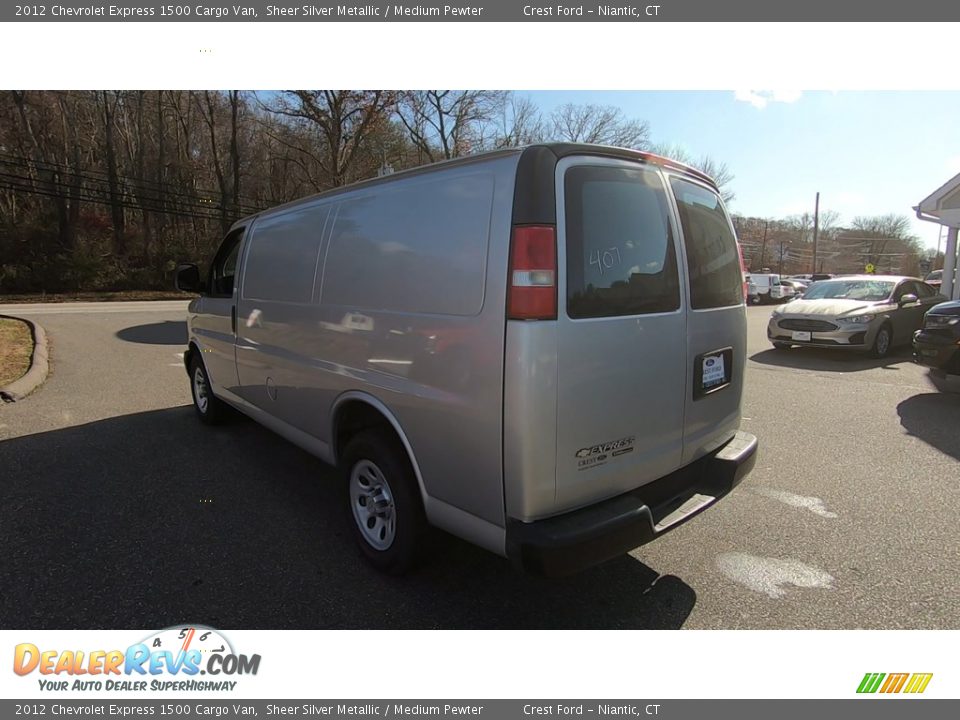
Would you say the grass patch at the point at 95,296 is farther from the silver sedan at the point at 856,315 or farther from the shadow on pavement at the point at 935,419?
the shadow on pavement at the point at 935,419

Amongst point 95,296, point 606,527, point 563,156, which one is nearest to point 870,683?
point 606,527

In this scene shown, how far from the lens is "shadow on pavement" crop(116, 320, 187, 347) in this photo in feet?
39.2

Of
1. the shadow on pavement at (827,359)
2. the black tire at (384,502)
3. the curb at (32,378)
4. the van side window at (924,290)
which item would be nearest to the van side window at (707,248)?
the black tire at (384,502)

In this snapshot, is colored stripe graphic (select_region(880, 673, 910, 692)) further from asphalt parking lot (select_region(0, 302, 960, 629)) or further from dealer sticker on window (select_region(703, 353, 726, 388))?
dealer sticker on window (select_region(703, 353, 726, 388))

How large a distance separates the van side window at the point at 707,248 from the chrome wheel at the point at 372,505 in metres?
1.90

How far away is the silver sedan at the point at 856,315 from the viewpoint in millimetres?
9633

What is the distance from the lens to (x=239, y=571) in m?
2.95

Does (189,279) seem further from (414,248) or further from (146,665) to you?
(146,665)

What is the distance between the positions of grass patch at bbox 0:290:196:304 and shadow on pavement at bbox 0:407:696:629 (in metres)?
28.4

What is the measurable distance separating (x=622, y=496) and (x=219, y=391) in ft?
13.6

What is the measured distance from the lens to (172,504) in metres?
3.78

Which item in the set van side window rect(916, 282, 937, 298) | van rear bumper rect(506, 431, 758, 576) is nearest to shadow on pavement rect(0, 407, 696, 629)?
van rear bumper rect(506, 431, 758, 576)
